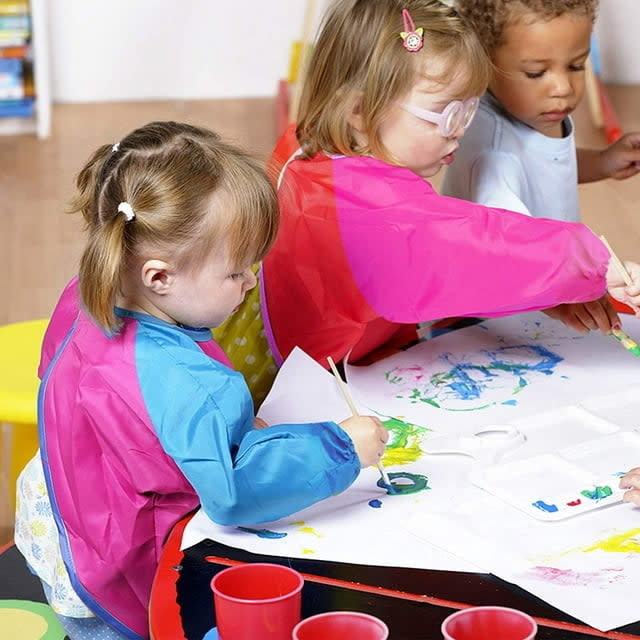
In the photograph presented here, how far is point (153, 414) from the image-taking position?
4.08 ft

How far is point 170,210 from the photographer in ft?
4.11

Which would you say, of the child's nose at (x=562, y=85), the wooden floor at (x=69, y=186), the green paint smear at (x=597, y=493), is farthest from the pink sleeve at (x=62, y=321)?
the wooden floor at (x=69, y=186)

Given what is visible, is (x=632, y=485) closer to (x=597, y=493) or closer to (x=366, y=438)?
(x=597, y=493)

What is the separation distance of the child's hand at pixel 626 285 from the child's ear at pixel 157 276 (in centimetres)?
55

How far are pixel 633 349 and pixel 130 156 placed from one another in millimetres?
707

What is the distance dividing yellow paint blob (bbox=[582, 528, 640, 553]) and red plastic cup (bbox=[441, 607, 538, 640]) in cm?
26

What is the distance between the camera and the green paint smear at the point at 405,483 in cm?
133

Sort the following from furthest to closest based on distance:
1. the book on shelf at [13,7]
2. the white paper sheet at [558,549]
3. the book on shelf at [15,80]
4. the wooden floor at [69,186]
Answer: the book on shelf at [15,80], the book on shelf at [13,7], the wooden floor at [69,186], the white paper sheet at [558,549]

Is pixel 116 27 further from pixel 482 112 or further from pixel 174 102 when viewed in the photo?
pixel 482 112

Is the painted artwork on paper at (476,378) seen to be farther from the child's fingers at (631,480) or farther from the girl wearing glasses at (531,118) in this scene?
the child's fingers at (631,480)

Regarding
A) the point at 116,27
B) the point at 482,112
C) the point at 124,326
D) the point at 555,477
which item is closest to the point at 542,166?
the point at 482,112

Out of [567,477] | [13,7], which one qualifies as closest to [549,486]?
[567,477]

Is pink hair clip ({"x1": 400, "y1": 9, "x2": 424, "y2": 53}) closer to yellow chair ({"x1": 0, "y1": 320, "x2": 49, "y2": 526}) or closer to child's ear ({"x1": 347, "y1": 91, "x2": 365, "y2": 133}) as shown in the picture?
child's ear ({"x1": 347, "y1": 91, "x2": 365, "y2": 133})

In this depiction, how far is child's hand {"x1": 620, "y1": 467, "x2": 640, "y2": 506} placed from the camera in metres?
1.25
